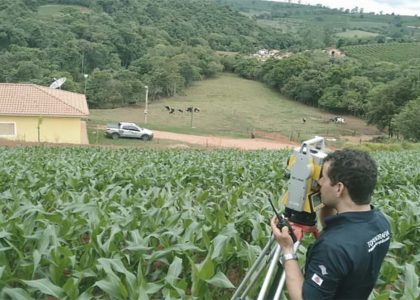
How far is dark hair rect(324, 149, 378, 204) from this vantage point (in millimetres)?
2484

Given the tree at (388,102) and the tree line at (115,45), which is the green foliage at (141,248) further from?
the tree line at (115,45)

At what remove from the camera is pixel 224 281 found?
11.5ft

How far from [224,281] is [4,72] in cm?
5895

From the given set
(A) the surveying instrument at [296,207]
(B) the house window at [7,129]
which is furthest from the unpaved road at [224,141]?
(A) the surveying instrument at [296,207]

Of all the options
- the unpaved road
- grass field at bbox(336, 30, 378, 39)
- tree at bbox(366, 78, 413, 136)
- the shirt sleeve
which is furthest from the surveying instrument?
grass field at bbox(336, 30, 378, 39)

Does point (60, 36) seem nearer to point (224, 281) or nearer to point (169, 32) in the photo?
point (169, 32)

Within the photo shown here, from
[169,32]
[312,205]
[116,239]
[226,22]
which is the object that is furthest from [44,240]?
[226,22]

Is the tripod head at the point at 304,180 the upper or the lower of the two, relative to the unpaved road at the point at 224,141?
upper

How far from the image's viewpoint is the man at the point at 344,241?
7.90 feet

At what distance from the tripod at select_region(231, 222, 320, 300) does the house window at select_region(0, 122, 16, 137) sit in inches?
1134

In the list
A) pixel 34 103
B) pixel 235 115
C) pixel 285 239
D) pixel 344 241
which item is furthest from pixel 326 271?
pixel 235 115

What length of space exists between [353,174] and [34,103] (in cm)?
2981

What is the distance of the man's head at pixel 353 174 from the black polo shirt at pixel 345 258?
0.11m

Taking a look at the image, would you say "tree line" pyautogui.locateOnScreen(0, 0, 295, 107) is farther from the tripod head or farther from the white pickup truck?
the tripod head
